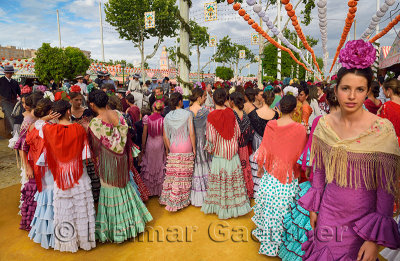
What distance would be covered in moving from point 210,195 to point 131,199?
1.33m

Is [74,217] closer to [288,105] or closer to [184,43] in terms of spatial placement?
[288,105]

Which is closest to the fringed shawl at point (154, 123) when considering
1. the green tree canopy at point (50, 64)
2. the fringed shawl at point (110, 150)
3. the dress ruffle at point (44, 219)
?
the fringed shawl at point (110, 150)

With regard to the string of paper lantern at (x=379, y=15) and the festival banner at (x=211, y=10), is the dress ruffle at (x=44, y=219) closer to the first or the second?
the string of paper lantern at (x=379, y=15)

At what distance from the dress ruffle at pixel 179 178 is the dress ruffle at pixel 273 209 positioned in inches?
61.1

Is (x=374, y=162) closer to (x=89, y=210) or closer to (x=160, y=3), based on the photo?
(x=89, y=210)

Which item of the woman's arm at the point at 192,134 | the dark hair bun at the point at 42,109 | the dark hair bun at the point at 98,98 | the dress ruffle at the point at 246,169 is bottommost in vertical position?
the dress ruffle at the point at 246,169

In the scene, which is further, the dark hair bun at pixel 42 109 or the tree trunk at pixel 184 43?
the tree trunk at pixel 184 43

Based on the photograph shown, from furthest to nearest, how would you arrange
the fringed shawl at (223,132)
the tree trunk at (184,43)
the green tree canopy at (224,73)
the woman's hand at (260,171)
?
1. the green tree canopy at (224,73)
2. the tree trunk at (184,43)
3. the fringed shawl at (223,132)
4. the woman's hand at (260,171)

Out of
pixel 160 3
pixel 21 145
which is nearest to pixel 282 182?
pixel 21 145

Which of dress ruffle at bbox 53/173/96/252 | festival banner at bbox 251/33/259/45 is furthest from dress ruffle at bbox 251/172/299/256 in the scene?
festival banner at bbox 251/33/259/45

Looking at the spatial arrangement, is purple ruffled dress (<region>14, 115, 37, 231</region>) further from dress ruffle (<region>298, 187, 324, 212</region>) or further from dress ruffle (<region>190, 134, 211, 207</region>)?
dress ruffle (<region>298, 187, 324, 212</region>)

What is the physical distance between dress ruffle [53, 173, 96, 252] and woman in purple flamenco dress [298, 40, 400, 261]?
111 inches

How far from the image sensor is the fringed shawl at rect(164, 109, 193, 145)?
14.3ft

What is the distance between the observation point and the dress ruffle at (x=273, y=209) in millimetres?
3156
